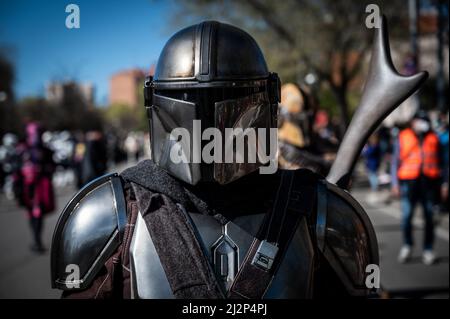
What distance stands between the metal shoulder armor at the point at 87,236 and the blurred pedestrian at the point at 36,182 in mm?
5403

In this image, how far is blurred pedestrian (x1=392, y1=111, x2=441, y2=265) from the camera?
5.75m

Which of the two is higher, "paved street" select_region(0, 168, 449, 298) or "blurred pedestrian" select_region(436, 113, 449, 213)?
"blurred pedestrian" select_region(436, 113, 449, 213)

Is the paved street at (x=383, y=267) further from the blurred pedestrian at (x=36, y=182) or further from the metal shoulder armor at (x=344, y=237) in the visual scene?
the metal shoulder armor at (x=344, y=237)

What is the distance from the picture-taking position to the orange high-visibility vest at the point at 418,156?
5777mm

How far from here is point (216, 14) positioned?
1491 cm

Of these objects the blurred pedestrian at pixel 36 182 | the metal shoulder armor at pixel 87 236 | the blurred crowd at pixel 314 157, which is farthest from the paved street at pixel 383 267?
the metal shoulder armor at pixel 87 236

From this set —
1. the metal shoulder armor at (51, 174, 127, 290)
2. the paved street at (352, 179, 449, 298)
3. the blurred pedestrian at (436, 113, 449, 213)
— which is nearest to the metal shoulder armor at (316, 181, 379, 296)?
the metal shoulder armor at (51, 174, 127, 290)

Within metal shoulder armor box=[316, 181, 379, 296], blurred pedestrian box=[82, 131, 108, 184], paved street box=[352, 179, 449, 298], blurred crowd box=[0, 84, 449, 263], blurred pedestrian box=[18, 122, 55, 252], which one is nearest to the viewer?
metal shoulder armor box=[316, 181, 379, 296]

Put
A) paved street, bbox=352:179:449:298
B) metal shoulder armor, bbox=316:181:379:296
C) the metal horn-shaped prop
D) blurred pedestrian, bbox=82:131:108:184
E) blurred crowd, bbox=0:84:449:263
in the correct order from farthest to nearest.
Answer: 1. blurred pedestrian, bbox=82:131:108:184
2. paved street, bbox=352:179:449:298
3. blurred crowd, bbox=0:84:449:263
4. the metal horn-shaped prop
5. metal shoulder armor, bbox=316:181:379:296

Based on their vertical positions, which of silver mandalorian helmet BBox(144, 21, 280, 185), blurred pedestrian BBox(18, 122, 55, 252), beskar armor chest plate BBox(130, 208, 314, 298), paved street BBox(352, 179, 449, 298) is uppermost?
silver mandalorian helmet BBox(144, 21, 280, 185)

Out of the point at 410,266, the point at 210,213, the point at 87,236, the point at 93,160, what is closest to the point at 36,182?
the point at 93,160

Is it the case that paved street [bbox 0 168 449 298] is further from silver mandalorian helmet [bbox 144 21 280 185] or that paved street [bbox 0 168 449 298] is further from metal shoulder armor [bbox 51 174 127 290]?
metal shoulder armor [bbox 51 174 127 290]

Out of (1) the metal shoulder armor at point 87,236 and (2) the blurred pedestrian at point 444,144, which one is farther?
(2) the blurred pedestrian at point 444,144
